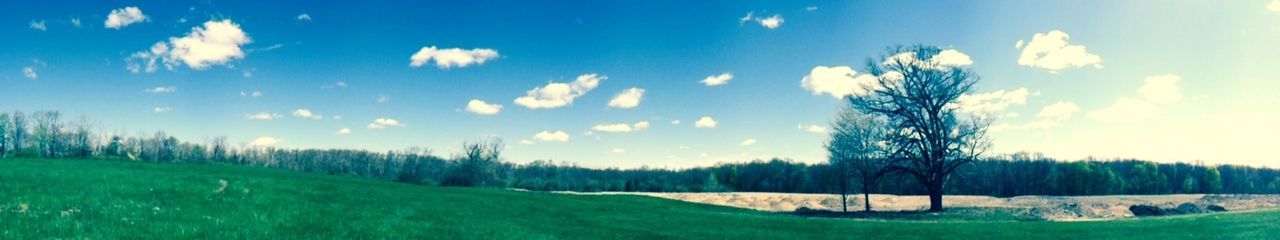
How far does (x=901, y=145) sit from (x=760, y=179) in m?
106

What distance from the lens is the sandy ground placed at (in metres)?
40.3

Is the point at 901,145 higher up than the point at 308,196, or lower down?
higher up

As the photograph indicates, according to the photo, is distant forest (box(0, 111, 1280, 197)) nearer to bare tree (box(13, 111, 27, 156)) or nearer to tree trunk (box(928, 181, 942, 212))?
bare tree (box(13, 111, 27, 156))

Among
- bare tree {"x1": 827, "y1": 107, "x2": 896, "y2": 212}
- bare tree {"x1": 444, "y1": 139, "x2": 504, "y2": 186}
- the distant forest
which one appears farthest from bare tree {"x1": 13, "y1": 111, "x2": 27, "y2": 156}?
bare tree {"x1": 827, "y1": 107, "x2": 896, "y2": 212}

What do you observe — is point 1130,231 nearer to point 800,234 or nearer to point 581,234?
point 800,234

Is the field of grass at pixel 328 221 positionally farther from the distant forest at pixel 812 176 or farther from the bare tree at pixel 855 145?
the distant forest at pixel 812 176

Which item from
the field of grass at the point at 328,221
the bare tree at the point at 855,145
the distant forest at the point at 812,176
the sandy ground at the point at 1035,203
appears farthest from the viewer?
the distant forest at the point at 812,176

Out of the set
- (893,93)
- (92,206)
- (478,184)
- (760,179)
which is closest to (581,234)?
(92,206)

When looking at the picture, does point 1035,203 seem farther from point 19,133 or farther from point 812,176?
point 19,133

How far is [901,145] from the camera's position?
4341 cm

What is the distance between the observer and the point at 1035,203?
48312 millimetres

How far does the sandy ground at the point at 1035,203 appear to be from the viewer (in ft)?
132

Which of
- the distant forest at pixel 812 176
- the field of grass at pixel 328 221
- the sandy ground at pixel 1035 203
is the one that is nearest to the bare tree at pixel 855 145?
the sandy ground at pixel 1035 203

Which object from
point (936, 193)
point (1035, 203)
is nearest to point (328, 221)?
point (936, 193)
